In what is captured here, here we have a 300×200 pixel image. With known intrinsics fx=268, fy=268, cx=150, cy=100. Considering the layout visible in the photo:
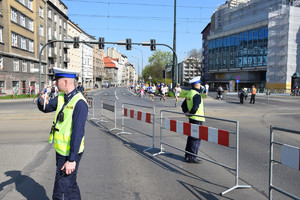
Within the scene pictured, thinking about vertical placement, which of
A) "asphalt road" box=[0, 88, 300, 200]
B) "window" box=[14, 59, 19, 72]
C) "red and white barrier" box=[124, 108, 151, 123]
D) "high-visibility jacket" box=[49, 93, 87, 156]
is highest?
"window" box=[14, 59, 19, 72]

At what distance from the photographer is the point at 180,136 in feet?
28.5

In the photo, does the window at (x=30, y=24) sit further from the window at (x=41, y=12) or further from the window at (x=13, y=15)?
the window at (x=13, y=15)

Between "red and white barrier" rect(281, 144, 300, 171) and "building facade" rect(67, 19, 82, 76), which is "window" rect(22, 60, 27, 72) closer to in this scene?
"building facade" rect(67, 19, 82, 76)

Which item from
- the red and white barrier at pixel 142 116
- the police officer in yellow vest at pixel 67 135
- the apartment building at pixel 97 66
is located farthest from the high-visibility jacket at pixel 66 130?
the apartment building at pixel 97 66

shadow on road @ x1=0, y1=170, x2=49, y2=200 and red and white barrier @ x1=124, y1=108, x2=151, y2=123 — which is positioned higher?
red and white barrier @ x1=124, y1=108, x2=151, y2=123

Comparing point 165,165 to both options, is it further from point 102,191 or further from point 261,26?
point 261,26

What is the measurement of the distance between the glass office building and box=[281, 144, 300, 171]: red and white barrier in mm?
50075

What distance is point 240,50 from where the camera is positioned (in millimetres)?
54938

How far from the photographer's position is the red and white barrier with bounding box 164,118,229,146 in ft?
15.1

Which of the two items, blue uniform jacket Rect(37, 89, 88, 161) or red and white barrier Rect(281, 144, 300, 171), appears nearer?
blue uniform jacket Rect(37, 89, 88, 161)

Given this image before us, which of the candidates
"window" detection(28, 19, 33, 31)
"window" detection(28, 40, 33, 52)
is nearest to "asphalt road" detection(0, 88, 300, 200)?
"window" detection(28, 40, 33, 52)

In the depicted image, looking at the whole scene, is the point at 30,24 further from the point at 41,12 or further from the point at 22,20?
the point at 41,12

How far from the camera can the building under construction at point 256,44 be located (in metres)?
43.9

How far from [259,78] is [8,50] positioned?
44.5m
